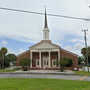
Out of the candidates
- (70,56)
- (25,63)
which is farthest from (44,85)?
(70,56)

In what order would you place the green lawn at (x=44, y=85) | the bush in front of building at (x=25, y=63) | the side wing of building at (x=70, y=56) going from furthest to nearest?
the side wing of building at (x=70, y=56) → the bush in front of building at (x=25, y=63) → the green lawn at (x=44, y=85)

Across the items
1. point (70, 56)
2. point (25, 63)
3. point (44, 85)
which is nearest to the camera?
point (44, 85)

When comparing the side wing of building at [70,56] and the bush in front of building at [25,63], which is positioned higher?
the side wing of building at [70,56]

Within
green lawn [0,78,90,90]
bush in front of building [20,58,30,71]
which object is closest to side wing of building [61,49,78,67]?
bush in front of building [20,58,30,71]

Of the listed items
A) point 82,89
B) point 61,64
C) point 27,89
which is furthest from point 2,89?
point 61,64

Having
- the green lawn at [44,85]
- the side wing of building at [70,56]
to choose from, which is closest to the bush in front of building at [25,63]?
the side wing of building at [70,56]

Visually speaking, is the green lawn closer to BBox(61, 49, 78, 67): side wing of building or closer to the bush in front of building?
the bush in front of building

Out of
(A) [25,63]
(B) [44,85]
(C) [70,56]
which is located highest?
(C) [70,56]

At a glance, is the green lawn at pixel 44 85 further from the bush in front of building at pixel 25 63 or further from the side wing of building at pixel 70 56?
the side wing of building at pixel 70 56

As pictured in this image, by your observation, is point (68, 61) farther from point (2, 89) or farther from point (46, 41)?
point (2, 89)

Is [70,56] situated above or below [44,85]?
above

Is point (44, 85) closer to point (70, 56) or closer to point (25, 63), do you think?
point (25, 63)

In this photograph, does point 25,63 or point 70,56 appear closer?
point 25,63

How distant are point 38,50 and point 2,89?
3342cm
